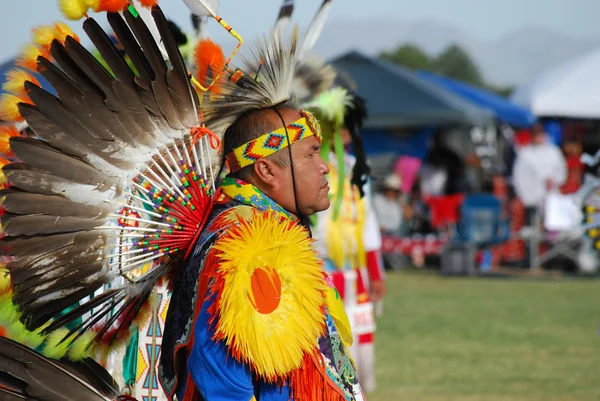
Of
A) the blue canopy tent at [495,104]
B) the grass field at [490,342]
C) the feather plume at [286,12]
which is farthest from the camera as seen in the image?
the blue canopy tent at [495,104]

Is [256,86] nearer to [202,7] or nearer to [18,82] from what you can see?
[202,7]

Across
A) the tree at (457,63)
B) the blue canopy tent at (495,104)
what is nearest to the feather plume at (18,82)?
the blue canopy tent at (495,104)

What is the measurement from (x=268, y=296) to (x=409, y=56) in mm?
58155

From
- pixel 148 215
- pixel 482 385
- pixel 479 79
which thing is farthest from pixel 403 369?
pixel 479 79

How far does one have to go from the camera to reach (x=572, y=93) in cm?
1348

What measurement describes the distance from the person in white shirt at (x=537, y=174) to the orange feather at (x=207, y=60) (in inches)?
435

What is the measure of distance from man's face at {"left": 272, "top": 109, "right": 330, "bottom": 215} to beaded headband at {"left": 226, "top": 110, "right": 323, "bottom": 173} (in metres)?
0.01

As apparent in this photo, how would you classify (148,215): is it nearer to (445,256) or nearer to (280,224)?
(280,224)

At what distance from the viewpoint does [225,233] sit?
209 cm

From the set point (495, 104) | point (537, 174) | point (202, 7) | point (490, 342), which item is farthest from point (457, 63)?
point (202, 7)

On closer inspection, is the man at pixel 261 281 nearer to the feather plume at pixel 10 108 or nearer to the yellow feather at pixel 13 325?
the yellow feather at pixel 13 325

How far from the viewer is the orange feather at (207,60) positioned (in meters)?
2.34

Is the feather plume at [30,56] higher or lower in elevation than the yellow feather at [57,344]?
higher

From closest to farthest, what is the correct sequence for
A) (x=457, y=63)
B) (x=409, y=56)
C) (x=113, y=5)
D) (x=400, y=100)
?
1. (x=113, y=5)
2. (x=400, y=100)
3. (x=409, y=56)
4. (x=457, y=63)
